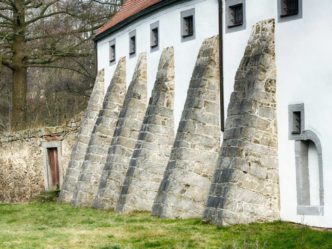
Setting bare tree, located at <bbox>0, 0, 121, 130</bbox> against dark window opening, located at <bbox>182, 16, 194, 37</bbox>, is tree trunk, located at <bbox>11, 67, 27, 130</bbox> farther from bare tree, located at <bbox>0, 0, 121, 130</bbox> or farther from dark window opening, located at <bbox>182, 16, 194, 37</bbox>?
dark window opening, located at <bbox>182, 16, 194, 37</bbox>

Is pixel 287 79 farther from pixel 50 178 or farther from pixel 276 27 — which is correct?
pixel 50 178

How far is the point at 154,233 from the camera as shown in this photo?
1786 cm

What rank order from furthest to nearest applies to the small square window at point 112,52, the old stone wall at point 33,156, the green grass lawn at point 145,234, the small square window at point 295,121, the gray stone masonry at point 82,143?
the old stone wall at point 33,156, the small square window at point 112,52, the gray stone masonry at point 82,143, the small square window at point 295,121, the green grass lawn at point 145,234

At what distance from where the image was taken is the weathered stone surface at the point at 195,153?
2058 cm

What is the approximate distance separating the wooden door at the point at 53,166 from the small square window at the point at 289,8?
14.6 metres

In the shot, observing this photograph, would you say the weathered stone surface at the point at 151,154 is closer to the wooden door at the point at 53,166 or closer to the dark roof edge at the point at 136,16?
the dark roof edge at the point at 136,16

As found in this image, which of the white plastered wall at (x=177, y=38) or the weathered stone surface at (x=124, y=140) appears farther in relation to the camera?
the weathered stone surface at (x=124, y=140)

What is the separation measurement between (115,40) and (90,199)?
5.80 metres

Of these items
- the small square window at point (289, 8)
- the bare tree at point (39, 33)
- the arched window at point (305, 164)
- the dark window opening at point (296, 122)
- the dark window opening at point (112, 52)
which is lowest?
the arched window at point (305, 164)

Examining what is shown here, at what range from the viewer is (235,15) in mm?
20391

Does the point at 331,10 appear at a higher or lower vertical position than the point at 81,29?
lower

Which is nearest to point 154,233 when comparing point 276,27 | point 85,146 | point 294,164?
point 294,164

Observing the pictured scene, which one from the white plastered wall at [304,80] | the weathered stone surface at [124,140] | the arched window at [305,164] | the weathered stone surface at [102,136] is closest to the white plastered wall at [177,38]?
the weathered stone surface at [124,140]

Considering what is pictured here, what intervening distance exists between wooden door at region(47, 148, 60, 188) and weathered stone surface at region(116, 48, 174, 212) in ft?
26.9
